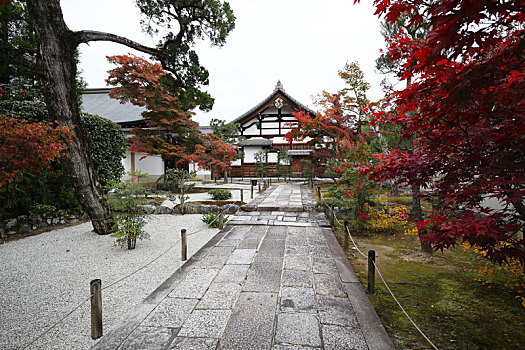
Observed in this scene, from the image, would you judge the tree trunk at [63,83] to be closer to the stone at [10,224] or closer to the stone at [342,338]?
the stone at [10,224]

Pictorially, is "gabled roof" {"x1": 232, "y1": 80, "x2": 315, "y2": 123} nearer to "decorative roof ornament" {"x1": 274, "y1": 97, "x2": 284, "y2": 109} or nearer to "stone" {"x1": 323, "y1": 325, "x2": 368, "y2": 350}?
"decorative roof ornament" {"x1": 274, "y1": 97, "x2": 284, "y2": 109}

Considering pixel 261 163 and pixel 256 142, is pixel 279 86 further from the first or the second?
pixel 261 163

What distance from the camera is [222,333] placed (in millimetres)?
2209

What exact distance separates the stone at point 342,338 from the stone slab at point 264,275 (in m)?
0.87

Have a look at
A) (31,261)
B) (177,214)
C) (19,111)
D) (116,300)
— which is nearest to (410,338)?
(116,300)

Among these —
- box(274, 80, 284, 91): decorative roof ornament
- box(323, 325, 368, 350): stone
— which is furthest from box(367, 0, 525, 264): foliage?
box(274, 80, 284, 91): decorative roof ornament

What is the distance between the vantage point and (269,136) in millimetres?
20031

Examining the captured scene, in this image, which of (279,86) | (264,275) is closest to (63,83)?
(264,275)

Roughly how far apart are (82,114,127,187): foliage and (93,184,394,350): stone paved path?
554 centimetres

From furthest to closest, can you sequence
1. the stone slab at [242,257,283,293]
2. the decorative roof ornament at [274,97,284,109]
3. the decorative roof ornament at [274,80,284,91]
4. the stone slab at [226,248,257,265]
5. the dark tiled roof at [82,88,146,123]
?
the decorative roof ornament at [274,97,284,109] < the decorative roof ornament at [274,80,284,91] < the dark tiled roof at [82,88,146,123] < the stone slab at [226,248,257,265] < the stone slab at [242,257,283,293]

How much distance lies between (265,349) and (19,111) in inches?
318

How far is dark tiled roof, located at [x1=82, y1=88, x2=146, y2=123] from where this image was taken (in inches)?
589

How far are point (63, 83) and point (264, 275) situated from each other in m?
5.49

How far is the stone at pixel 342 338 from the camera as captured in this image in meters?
2.05
